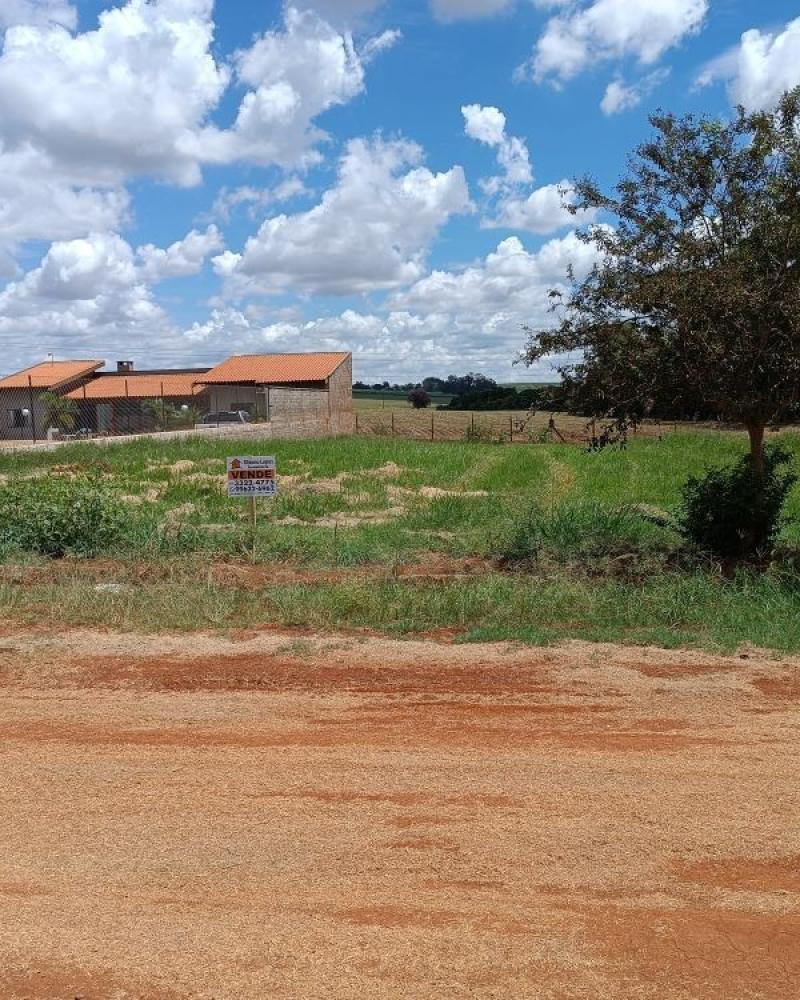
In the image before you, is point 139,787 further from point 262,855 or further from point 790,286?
point 790,286

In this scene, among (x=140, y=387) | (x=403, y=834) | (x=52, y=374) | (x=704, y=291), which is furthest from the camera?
(x=52, y=374)

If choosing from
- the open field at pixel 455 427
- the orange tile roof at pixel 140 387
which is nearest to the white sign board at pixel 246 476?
the open field at pixel 455 427

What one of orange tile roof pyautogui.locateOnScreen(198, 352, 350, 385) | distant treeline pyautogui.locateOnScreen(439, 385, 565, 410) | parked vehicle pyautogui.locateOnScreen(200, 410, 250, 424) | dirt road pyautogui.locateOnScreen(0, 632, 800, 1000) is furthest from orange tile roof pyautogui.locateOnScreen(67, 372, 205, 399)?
dirt road pyautogui.locateOnScreen(0, 632, 800, 1000)

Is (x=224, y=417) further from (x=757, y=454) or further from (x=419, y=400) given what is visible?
(x=419, y=400)

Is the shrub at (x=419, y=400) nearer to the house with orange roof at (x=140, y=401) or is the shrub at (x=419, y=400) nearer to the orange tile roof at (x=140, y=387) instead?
the house with orange roof at (x=140, y=401)

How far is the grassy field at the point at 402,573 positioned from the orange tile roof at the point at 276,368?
33.8 meters

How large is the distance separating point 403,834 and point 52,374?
6137 centimetres

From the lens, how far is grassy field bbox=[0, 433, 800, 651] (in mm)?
9398

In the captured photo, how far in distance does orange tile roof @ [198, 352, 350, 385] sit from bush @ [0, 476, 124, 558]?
41655 mm

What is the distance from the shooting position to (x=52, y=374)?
61000mm

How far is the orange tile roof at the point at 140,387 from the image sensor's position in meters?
55.0

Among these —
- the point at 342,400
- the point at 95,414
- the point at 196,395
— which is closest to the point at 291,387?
the point at 342,400

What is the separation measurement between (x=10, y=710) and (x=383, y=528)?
950 cm

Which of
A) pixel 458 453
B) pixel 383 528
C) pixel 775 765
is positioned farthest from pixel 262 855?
pixel 458 453
